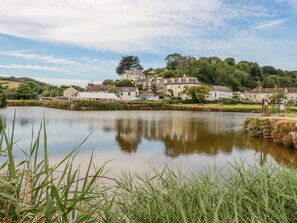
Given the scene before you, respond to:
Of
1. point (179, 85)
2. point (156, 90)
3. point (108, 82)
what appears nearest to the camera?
point (179, 85)

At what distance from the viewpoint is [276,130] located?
47.6 feet

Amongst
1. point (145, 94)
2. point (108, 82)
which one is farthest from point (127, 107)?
point (108, 82)

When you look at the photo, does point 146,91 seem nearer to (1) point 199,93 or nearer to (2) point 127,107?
(1) point 199,93

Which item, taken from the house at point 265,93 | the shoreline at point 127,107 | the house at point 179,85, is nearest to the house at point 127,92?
the house at point 179,85

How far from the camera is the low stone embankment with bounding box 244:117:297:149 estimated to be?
43.1 ft

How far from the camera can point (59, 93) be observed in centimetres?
7844

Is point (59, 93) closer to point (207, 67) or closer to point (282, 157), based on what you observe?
point (207, 67)

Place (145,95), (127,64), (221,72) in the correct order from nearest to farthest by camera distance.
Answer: (145,95), (221,72), (127,64)

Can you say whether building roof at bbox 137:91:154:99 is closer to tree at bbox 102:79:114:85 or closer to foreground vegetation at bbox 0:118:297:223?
tree at bbox 102:79:114:85

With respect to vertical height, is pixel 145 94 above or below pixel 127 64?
below

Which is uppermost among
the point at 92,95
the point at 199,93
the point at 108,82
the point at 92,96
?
the point at 108,82

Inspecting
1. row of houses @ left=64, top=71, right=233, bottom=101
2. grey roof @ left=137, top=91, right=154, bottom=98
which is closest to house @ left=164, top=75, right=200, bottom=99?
row of houses @ left=64, top=71, right=233, bottom=101

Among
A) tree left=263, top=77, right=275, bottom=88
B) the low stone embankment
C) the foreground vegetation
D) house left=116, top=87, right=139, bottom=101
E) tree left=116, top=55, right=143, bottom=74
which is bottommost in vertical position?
the low stone embankment

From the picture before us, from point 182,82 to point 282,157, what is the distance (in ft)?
205
